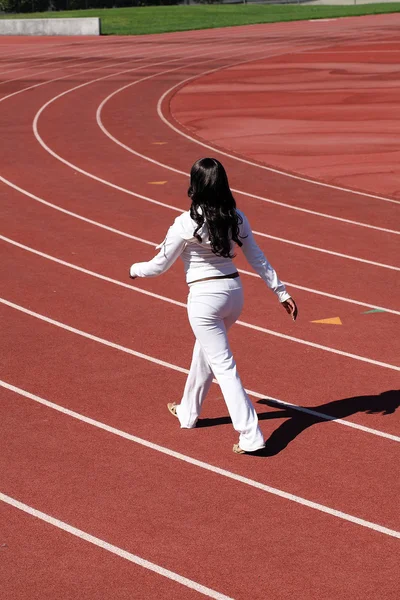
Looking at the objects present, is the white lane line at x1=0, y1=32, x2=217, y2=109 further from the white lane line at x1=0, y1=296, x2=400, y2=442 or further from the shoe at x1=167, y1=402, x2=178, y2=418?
the shoe at x1=167, y1=402, x2=178, y2=418

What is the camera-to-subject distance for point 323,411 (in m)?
7.03

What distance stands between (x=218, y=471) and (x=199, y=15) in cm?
4120

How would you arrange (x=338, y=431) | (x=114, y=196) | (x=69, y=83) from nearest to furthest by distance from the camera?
(x=338, y=431) < (x=114, y=196) < (x=69, y=83)

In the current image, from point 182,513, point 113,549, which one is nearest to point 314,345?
point 182,513

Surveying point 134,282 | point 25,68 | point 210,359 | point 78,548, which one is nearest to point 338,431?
point 210,359

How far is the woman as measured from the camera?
19.6ft

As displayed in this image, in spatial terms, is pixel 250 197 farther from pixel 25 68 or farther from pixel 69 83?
pixel 25 68

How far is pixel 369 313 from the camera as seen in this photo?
912 centimetres

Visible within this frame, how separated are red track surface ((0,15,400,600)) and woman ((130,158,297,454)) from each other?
0.39m

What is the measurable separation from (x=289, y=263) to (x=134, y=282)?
1.72 m

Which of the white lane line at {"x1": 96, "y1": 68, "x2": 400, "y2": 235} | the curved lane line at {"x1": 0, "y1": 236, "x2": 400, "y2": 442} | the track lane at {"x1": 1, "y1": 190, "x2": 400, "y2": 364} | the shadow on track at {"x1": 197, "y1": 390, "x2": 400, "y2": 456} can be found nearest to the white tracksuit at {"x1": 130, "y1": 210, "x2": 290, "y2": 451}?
the shadow on track at {"x1": 197, "y1": 390, "x2": 400, "y2": 456}

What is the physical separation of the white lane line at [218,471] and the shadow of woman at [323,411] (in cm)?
60

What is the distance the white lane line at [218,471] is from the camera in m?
5.46

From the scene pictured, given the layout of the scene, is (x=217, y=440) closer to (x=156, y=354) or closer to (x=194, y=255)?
(x=194, y=255)
